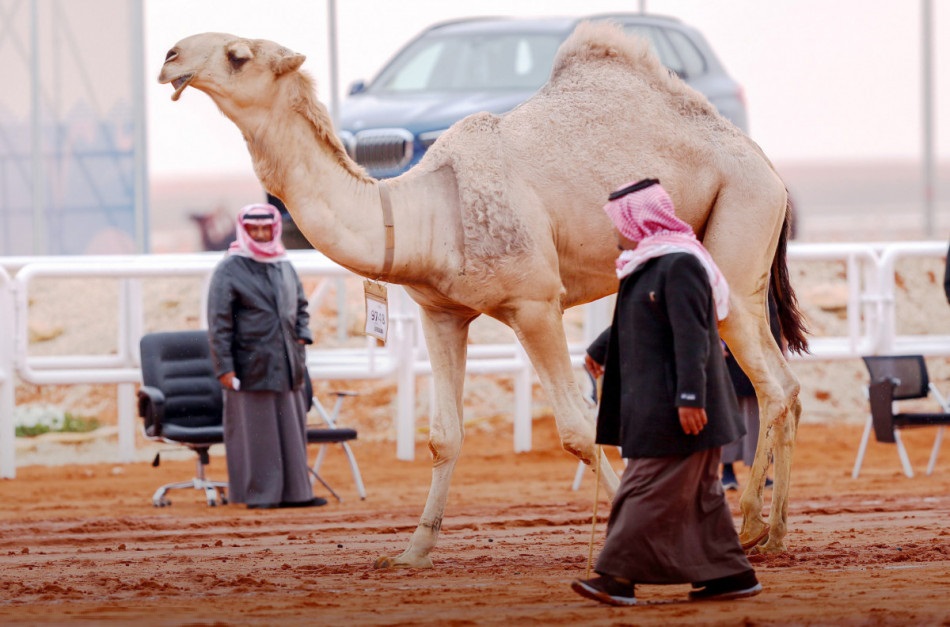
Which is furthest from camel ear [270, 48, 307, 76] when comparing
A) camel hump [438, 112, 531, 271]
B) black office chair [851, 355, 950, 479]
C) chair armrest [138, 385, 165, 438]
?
black office chair [851, 355, 950, 479]

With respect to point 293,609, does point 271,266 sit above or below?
above

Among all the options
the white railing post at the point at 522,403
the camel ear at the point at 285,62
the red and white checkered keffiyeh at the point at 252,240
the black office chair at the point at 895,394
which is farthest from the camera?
the white railing post at the point at 522,403

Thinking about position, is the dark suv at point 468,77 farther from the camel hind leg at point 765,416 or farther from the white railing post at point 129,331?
the camel hind leg at point 765,416

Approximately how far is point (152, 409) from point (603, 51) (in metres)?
5.01

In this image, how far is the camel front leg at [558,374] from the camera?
306 inches

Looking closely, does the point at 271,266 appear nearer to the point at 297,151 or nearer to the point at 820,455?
the point at 297,151

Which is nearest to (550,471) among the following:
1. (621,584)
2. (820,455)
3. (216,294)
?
(820,455)

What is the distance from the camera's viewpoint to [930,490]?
12039 mm

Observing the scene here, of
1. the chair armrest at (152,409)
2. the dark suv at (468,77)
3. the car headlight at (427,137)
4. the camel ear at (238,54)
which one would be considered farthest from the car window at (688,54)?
the camel ear at (238,54)

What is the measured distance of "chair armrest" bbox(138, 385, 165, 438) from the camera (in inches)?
468

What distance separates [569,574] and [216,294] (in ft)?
16.0

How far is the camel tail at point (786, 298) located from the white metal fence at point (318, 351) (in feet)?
14.6

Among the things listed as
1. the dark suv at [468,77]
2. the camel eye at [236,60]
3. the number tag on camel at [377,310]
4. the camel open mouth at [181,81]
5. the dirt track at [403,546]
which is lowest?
the dirt track at [403,546]

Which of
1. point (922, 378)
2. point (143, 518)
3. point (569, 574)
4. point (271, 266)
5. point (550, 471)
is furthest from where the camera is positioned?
point (550, 471)
